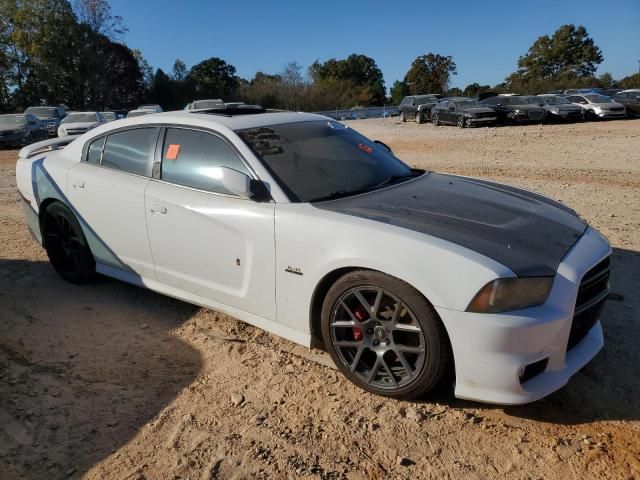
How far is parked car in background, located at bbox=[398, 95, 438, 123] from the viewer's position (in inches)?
1109

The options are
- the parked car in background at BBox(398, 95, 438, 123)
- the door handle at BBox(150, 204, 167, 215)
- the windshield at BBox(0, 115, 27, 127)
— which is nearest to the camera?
the door handle at BBox(150, 204, 167, 215)

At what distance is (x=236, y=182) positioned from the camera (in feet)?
10.5

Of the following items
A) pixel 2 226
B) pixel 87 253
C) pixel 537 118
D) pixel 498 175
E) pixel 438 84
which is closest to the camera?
pixel 87 253

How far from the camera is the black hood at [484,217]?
266 cm

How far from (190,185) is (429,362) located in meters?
2.01

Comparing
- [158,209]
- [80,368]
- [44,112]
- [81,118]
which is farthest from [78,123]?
[80,368]

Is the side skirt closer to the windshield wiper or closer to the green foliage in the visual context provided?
the windshield wiper

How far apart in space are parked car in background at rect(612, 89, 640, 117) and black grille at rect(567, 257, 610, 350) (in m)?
27.4

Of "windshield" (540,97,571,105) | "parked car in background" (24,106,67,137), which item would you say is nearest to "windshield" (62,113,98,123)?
"parked car in background" (24,106,67,137)

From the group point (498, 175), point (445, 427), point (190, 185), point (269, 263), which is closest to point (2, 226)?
point (190, 185)

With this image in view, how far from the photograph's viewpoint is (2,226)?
6934 millimetres

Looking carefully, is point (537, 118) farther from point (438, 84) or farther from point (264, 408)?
point (438, 84)

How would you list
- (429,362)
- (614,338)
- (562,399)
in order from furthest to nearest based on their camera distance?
(614,338), (562,399), (429,362)

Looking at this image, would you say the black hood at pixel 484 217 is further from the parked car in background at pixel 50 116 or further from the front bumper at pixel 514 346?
the parked car in background at pixel 50 116
